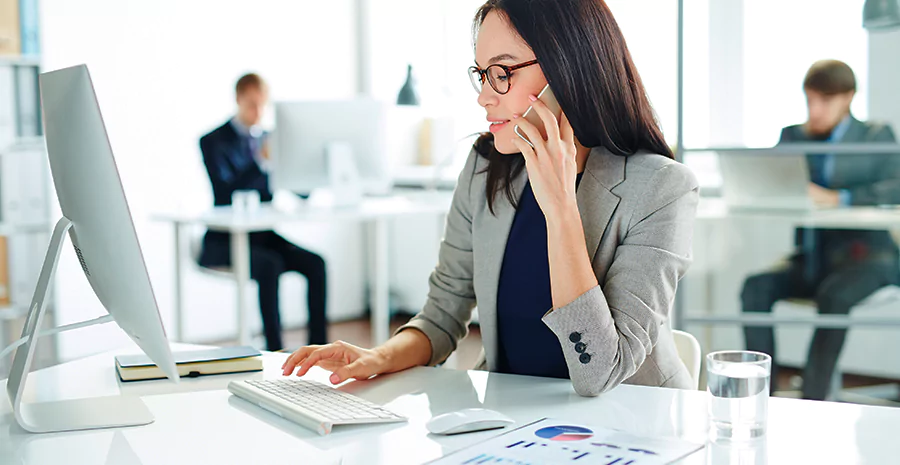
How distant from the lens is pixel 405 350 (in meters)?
1.48

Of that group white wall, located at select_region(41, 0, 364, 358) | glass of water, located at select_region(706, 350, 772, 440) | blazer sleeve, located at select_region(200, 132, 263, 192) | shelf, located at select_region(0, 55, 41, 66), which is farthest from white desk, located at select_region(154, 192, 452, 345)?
glass of water, located at select_region(706, 350, 772, 440)

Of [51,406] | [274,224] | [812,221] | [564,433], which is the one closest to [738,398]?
[564,433]

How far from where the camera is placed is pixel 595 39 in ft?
4.76

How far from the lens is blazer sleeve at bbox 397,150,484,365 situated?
1.65 meters

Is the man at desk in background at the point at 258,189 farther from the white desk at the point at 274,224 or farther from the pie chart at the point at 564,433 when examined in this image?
the pie chart at the point at 564,433

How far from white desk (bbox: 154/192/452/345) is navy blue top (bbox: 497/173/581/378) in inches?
87.6

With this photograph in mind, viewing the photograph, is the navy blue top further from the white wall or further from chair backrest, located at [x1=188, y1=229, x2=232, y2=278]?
the white wall

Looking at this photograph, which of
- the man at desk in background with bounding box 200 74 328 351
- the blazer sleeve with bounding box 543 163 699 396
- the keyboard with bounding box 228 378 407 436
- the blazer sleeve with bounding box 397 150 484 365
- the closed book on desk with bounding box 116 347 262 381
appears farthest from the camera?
the man at desk in background with bounding box 200 74 328 351

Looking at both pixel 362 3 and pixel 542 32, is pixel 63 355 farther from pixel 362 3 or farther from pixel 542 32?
pixel 542 32

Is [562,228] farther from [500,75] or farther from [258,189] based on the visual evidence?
[258,189]

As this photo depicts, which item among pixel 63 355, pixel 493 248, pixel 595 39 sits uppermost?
pixel 595 39

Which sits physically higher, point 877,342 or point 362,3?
point 362,3

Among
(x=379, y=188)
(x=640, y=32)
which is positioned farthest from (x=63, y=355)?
(x=640, y=32)

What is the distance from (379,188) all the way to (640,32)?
1441 mm
